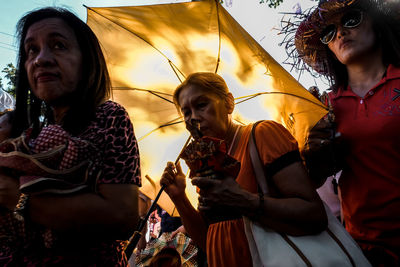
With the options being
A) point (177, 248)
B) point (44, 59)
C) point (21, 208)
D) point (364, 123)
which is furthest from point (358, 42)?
point (177, 248)

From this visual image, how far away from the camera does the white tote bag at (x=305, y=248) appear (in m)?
1.26

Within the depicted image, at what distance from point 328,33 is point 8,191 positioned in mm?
2193

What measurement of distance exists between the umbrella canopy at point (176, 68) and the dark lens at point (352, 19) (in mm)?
514

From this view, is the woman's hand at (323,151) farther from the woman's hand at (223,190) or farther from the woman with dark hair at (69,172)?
the woman with dark hair at (69,172)

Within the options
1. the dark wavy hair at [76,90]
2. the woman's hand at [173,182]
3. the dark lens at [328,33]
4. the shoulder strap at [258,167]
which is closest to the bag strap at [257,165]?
the shoulder strap at [258,167]

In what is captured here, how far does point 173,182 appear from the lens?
2215mm

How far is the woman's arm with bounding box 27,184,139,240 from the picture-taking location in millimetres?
987

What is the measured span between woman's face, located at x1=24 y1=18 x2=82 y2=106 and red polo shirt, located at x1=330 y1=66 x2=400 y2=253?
1.68 m

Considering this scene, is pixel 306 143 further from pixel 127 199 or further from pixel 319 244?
pixel 127 199

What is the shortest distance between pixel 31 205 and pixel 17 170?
A: 0.14 meters

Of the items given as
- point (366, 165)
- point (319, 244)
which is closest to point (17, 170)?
point (319, 244)

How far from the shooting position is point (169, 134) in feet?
9.06

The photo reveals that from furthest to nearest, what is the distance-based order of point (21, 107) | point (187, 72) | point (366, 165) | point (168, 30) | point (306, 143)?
point (187, 72)
point (168, 30)
point (306, 143)
point (366, 165)
point (21, 107)

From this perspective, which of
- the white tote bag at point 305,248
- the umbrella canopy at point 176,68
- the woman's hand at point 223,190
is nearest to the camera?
the white tote bag at point 305,248
